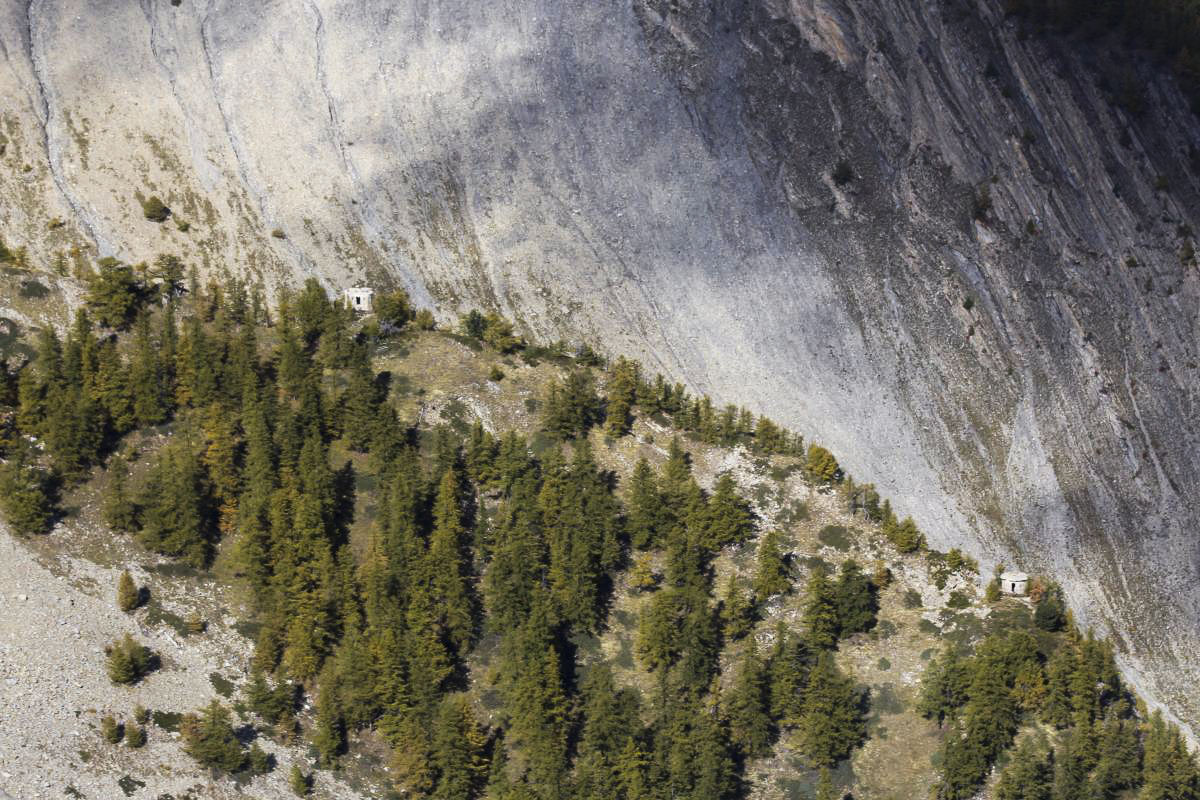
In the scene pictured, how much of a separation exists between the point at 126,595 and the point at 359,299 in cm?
3336

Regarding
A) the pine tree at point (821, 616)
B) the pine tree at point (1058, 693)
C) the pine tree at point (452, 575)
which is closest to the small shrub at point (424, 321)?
the pine tree at point (452, 575)

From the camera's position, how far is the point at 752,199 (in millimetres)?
149000

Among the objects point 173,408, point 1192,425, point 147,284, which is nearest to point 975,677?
point 1192,425

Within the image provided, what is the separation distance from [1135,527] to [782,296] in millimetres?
31591

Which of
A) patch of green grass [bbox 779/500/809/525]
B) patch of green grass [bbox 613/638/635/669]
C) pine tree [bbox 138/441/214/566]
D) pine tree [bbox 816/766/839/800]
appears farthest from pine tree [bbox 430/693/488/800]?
patch of green grass [bbox 779/500/809/525]

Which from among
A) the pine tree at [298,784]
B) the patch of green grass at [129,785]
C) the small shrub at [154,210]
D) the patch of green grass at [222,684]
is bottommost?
the patch of green grass at [129,785]

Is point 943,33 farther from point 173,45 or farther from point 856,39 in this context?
point 173,45

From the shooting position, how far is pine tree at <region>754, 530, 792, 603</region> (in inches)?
4764

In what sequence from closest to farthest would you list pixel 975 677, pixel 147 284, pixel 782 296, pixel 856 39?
pixel 975 677 → pixel 147 284 → pixel 782 296 → pixel 856 39

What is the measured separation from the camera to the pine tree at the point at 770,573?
4764 inches

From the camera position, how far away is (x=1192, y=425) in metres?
147

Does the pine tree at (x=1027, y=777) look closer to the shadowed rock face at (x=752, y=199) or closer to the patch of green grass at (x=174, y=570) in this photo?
the shadowed rock face at (x=752, y=199)

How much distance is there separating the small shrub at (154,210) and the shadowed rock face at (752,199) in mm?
1244

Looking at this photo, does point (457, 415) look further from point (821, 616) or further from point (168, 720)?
point (168, 720)
